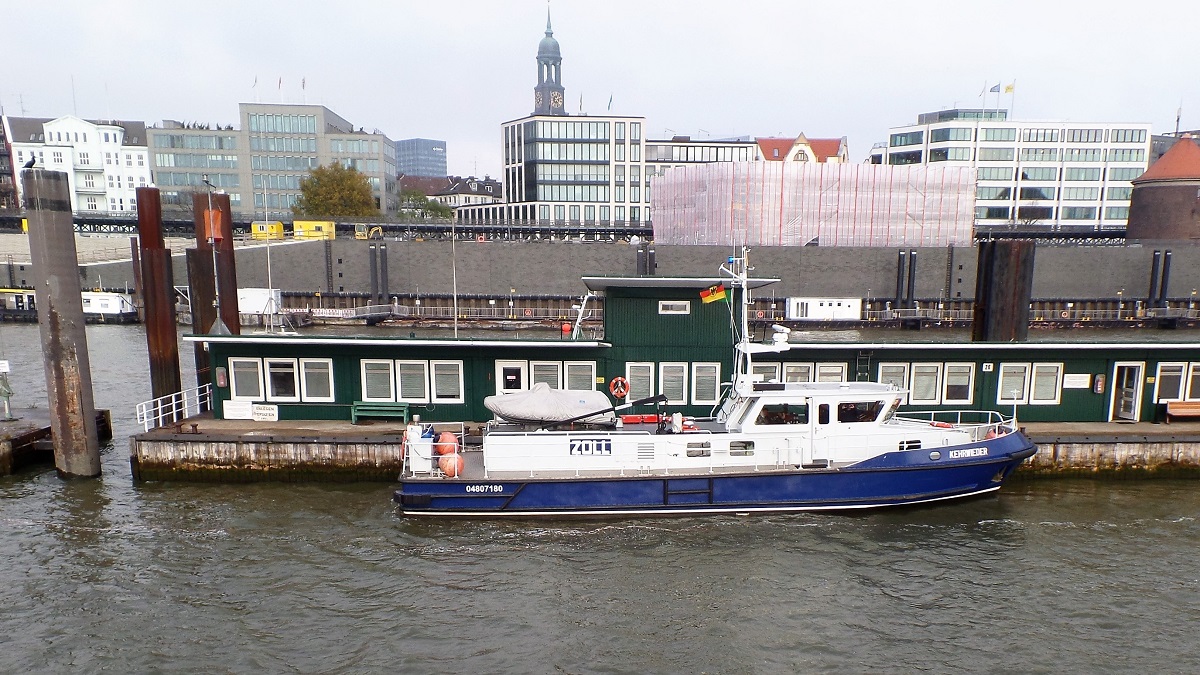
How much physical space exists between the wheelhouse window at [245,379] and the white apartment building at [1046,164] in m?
85.2

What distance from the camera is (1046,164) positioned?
279 feet

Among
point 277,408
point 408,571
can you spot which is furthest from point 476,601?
point 277,408

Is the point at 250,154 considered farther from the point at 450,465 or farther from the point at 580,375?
the point at 450,465

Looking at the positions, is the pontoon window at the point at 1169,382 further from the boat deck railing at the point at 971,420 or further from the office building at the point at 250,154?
the office building at the point at 250,154

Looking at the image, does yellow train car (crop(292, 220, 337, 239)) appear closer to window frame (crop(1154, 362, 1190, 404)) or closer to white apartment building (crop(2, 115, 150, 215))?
white apartment building (crop(2, 115, 150, 215))

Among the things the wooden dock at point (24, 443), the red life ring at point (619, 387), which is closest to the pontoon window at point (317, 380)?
the wooden dock at point (24, 443)

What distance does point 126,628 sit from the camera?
12250 millimetres

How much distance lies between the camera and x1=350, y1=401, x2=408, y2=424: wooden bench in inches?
751

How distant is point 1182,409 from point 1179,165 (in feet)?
194

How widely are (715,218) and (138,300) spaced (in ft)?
153

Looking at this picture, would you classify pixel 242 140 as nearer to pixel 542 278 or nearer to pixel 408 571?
pixel 542 278

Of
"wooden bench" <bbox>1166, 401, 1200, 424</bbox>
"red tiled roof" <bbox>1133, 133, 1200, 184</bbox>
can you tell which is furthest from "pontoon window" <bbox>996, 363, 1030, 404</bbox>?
"red tiled roof" <bbox>1133, 133, 1200, 184</bbox>

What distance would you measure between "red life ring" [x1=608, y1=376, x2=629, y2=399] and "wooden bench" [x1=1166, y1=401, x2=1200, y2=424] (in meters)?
14.9

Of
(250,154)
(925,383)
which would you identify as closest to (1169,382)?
(925,383)
